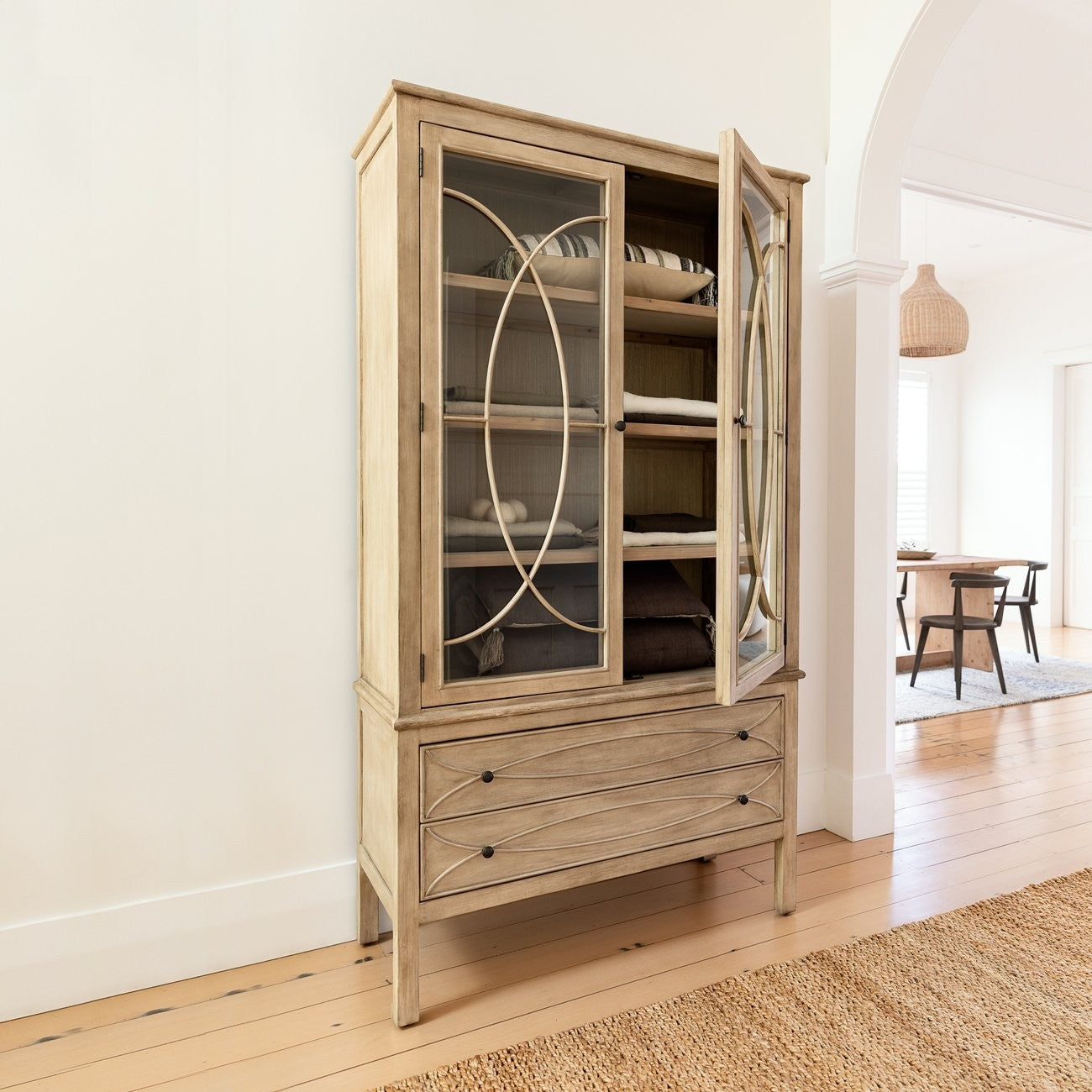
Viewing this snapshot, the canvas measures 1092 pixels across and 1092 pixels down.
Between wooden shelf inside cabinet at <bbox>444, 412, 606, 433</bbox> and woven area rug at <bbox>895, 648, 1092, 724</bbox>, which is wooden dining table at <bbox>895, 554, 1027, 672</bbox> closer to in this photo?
woven area rug at <bbox>895, 648, 1092, 724</bbox>

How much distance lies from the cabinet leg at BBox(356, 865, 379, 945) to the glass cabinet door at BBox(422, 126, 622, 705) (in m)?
0.64

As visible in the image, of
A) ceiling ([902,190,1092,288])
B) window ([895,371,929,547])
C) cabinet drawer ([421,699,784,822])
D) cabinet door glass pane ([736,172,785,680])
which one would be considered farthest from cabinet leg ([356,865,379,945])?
window ([895,371,929,547])

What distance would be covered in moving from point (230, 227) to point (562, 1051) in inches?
75.1

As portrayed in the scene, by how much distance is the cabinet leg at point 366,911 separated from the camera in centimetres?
195

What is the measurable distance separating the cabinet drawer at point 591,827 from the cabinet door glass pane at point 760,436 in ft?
1.14

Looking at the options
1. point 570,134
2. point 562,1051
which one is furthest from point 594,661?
point 570,134

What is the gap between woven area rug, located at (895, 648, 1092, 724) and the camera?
4.18 m

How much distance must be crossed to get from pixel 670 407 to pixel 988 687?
11.9ft

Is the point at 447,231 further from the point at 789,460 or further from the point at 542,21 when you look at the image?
the point at 789,460

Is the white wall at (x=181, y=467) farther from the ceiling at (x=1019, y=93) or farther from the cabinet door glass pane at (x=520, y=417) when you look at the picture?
the ceiling at (x=1019, y=93)

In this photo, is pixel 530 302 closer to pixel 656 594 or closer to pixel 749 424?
pixel 749 424

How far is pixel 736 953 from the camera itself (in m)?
1.91

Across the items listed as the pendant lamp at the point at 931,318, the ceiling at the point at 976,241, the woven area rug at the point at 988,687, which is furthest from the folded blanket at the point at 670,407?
the ceiling at the point at 976,241

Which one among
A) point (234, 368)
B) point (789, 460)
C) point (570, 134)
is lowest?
point (789, 460)
